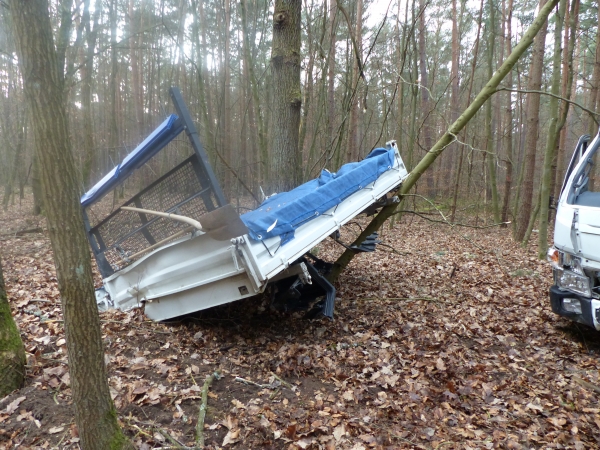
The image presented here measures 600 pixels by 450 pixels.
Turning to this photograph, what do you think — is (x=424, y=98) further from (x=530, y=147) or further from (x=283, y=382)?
(x=283, y=382)

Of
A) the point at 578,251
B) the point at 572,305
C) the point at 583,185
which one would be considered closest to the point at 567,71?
the point at 583,185

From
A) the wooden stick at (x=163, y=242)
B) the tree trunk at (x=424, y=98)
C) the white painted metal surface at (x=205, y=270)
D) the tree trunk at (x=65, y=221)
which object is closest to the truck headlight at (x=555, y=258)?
the white painted metal surface at (x=205, y=270)

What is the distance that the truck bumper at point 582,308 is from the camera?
13.3 feet

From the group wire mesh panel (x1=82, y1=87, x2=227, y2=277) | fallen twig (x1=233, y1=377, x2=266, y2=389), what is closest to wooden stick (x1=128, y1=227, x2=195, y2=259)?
wire mesh panel (x1=82, y1=87, x2=227, y2=277)

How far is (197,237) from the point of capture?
383 cm

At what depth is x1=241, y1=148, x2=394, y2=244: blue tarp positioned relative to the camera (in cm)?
400

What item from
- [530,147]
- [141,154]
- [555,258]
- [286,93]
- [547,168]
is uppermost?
[286,93]

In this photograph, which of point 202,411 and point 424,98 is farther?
point 424,98

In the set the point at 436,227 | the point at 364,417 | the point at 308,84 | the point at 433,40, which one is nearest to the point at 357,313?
the point at 364,417

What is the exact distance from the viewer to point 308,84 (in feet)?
38.4

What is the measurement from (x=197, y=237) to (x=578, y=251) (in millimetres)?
4060

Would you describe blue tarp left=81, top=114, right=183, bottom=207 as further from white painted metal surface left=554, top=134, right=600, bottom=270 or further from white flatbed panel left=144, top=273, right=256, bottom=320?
white painted metal surface left=554, top=134, right=600, bottom=270

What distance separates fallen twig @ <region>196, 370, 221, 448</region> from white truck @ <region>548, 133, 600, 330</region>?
12.8 feet

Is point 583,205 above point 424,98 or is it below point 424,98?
below
